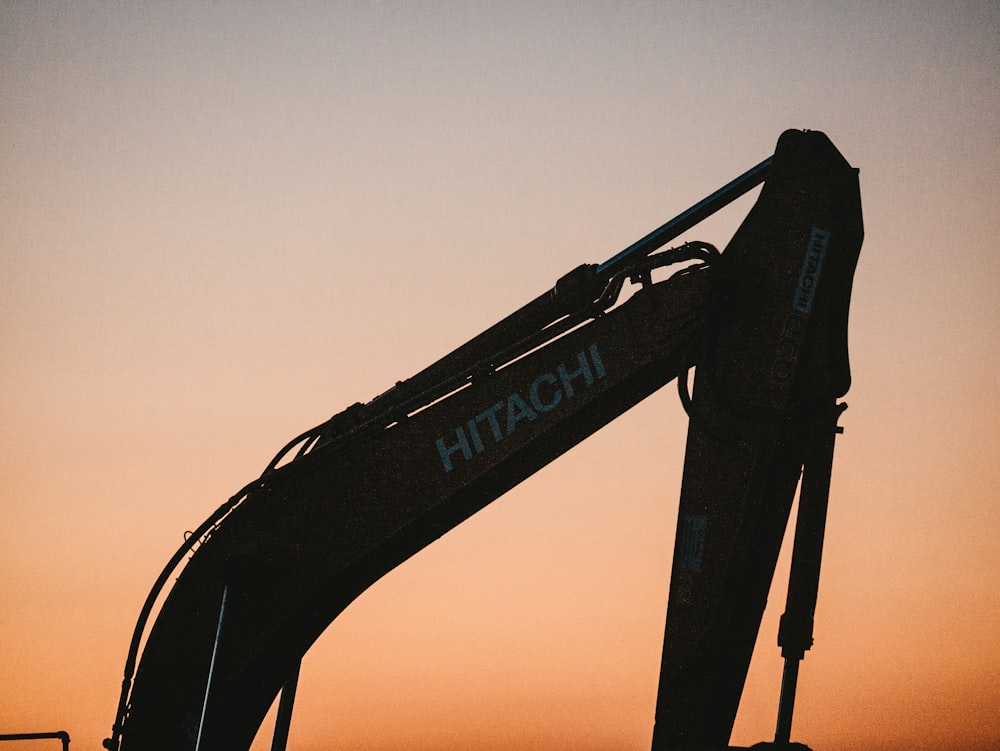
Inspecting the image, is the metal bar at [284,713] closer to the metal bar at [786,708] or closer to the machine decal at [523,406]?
the machine decal at [523,406]

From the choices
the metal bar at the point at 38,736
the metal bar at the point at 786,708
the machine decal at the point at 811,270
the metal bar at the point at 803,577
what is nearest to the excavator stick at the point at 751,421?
the machine decal at the point at 811,270

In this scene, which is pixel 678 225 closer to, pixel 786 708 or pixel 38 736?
pixel 786 708

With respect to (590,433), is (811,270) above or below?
above

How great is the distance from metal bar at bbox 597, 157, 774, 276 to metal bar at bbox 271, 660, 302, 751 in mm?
A: 2902

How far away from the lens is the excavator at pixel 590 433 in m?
5.67

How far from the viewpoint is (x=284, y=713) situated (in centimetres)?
728

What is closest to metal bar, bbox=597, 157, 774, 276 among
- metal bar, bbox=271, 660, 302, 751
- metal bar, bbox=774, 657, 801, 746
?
metal bar, bbox=774, 657, 801, 746

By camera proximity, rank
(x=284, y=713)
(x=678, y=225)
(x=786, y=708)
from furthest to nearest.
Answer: (x=284, y=713) → (x=678, y=225) → (x=786, y=708)

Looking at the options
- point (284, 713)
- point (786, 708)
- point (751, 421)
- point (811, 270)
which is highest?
point (811, 270)

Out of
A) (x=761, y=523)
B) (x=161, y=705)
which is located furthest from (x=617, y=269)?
(x=161, y=705)

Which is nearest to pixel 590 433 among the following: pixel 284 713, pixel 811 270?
pixel 811 270

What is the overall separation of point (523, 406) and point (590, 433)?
1.23ft

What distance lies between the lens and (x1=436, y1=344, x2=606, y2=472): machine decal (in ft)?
20.6

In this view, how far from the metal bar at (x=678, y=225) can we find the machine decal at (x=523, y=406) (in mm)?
476
